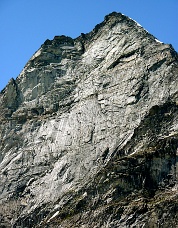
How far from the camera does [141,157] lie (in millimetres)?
71250

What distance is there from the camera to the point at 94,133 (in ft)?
273

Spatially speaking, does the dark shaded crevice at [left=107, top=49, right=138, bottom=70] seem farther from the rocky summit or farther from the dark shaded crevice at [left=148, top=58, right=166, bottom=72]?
the dark shaded crevice at [left=148, top=58, right=166, bottom=72]

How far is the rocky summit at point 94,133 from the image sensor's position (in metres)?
69.1

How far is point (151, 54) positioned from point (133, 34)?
27.5ft

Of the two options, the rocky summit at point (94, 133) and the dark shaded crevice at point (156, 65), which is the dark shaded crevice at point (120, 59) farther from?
the dark shaded crevice at point (156, 65)

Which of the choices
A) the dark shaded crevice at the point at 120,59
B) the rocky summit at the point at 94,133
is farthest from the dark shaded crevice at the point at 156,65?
the dark shaded crevice at the point at 120,59

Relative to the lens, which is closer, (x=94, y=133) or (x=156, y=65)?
(x=94, y=133)

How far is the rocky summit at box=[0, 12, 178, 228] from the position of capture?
69.1 meters

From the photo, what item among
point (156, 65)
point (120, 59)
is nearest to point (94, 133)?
point (156, 65)

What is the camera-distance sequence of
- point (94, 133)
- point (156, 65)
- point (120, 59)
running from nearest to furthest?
point (94, 133), point (156, 65), point (120, 59)

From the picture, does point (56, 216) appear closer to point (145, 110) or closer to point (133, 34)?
point (145, 110)

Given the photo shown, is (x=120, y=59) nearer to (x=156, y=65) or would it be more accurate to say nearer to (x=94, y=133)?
(x=156, y=65)

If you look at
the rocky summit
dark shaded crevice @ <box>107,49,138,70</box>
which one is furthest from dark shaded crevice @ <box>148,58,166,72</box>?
dark shaded crevice @ <box>107,49,138,70</box>

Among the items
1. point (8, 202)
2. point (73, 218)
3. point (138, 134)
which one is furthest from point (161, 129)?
point (8, 202)
